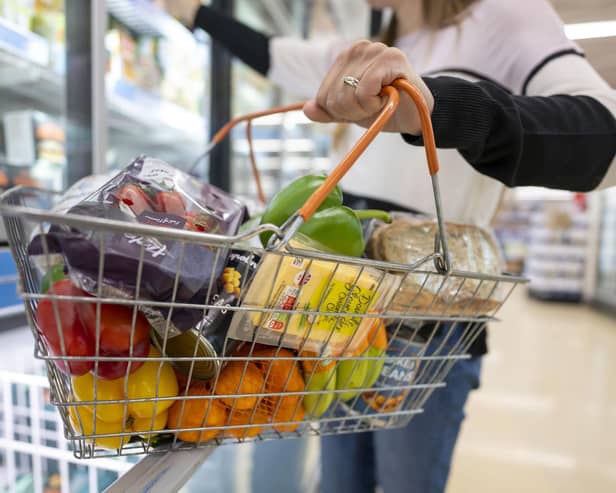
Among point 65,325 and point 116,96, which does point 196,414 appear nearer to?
point 65,325

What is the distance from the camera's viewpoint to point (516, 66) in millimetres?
799

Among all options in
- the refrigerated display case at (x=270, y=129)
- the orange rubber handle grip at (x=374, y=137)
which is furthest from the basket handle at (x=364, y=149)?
the refrigerated display case at (x=270, y=129)

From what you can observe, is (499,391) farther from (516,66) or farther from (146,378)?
(146,378)

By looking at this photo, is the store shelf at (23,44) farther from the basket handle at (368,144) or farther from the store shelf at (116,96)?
the basket handle at (368,144)

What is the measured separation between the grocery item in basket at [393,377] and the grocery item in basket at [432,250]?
0.05m

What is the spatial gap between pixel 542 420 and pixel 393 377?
232 cm

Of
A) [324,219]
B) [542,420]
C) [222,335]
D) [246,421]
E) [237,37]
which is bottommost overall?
[542,420]

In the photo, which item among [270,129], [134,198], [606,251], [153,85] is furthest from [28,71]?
[606,251]

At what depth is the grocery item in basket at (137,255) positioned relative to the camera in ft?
1.16

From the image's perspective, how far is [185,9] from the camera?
119cm

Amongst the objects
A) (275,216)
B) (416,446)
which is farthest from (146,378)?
(416,446)

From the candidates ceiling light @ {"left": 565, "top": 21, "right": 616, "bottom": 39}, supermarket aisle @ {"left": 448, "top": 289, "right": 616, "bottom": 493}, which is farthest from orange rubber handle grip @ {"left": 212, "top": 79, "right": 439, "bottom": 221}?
supermarket aisle @ {"left": 448, "top": 289, "right": 616, "bottom": 493}

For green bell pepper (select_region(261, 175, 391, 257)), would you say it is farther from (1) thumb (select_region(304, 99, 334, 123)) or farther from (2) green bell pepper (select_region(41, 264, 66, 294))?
(2) green bell pepper (select_region(41, 264, 66, 294))

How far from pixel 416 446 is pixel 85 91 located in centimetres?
109
